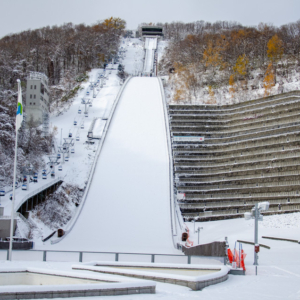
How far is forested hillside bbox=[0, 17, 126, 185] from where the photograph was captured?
4468cm

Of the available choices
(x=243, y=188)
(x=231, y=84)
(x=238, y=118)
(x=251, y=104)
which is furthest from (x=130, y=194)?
(x=231, y=84)

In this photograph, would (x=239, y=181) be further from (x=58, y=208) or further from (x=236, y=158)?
(x=58, y=208)

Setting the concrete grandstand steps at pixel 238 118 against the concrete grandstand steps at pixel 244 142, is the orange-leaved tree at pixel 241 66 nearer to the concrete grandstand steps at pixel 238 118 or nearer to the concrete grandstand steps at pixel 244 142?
the concrete grandstand steps at pixel 238 118

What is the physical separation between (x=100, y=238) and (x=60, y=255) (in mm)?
12740

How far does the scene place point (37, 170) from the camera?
3725 cm

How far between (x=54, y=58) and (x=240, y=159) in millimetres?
54555

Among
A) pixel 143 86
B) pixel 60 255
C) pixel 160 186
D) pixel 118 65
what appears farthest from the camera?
pixel 118 65

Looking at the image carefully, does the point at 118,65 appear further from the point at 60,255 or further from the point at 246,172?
the point at 60,255

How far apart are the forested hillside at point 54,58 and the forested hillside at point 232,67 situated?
47.5 ft

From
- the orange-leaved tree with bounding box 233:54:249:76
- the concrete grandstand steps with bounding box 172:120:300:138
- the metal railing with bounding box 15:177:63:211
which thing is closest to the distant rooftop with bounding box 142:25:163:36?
the orange-leaved tree with bounding box 233:54:249:76

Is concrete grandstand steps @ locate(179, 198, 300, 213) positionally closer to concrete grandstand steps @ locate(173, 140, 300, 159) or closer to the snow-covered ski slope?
concrete grandstand steps @ locate(173, 140, 300, 159)

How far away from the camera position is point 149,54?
90.5m

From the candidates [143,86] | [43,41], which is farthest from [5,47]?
[143,86]

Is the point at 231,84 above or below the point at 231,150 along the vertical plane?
above
